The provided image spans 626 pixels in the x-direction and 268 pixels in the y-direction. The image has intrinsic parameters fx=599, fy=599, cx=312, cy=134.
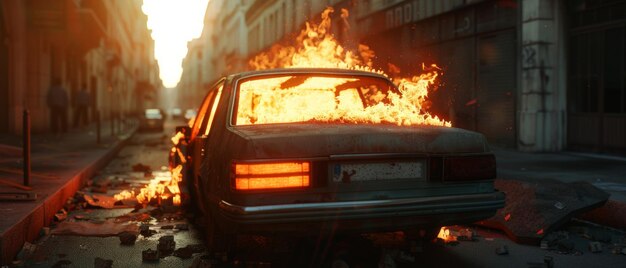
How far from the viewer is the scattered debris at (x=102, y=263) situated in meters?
4.18

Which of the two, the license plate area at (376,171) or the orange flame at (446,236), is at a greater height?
the license plate area at (376,171)

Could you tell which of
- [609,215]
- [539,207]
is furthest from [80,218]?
[609,215]

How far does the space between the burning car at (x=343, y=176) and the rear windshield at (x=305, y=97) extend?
25 cm

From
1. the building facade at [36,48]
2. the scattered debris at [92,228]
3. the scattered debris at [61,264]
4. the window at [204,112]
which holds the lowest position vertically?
the scattered debris at [61,264]

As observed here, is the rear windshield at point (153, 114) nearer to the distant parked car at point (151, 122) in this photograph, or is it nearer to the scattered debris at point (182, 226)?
the distant parked car at point (151, 122)

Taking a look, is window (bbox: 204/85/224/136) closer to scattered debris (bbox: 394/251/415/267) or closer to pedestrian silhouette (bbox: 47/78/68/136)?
scattered debris (bbox: 394/251/415/267)

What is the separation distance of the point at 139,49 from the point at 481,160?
266 feet

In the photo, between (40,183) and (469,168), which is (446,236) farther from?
(40,183)

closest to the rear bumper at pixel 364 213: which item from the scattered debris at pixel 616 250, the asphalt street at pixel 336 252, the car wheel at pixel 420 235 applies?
the asphalt street at pixel 336 252

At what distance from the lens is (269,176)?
139 inches

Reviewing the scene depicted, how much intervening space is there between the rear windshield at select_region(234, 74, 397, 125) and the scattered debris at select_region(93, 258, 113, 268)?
1391mm

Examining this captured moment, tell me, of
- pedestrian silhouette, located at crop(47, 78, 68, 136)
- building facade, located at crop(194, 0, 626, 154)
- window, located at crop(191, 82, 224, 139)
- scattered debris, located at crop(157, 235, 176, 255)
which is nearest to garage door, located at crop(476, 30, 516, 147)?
building facade, located at crop(194, 0, 626, 154)

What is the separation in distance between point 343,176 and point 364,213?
25cm

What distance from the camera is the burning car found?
3521mm
